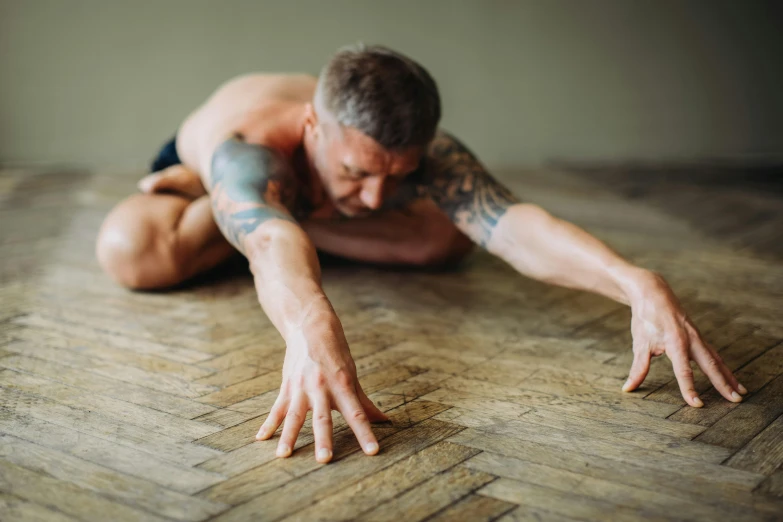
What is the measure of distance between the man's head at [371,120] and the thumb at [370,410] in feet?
1.67

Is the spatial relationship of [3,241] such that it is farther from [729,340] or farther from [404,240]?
[729,340]

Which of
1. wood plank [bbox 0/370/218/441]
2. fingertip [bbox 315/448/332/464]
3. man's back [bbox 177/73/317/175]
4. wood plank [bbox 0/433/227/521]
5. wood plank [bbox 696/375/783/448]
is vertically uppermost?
man's back [bbox 177/73/317/175]

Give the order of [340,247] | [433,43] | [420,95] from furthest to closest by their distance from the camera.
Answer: [433,43] → [340,247] → [420,95]

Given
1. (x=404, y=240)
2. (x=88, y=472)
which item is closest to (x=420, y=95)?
(x=404, y=240)

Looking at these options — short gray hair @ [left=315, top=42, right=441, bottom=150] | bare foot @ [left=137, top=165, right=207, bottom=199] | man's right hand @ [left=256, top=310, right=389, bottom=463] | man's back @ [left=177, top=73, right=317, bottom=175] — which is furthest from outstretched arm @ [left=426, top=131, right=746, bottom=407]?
bare foot @ [left=137, top=165, right=207, bottom=199]

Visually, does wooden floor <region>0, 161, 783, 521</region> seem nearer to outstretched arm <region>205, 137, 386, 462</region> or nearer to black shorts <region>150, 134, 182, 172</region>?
outstretched arm <region>205, 137, 386, 462</region>

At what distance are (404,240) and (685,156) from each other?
2437 mm

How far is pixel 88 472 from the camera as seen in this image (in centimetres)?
96

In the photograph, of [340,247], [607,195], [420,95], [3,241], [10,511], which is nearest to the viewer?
[10,511]

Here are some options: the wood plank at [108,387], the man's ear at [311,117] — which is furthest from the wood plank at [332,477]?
the man's ear at [311,117]

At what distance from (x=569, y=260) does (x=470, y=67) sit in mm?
2614

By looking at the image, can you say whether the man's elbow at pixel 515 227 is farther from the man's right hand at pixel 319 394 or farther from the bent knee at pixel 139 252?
the bent knee at pixel 139 252

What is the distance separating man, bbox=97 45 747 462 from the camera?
42.3 inches

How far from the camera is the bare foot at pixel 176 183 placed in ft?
6.17
